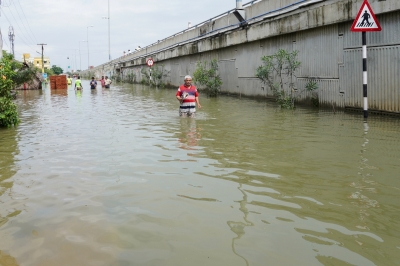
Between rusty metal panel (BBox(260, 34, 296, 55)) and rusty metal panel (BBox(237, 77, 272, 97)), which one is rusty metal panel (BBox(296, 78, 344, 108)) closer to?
rusty metal panel (BBox(260, 34, 296, 55))

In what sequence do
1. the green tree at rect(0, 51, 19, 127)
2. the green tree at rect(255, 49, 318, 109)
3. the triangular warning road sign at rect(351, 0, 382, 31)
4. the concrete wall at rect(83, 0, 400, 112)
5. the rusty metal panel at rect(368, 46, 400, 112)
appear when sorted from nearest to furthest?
the triangular warning road sign at rect(351, 0, 382, 31), the rusty metal panel at rect(368, 46, 400, 112), the concrete wall at rect(83, 0, 400, 112), the green tree at rect(0, 51, 19, 127), the green tree at rect(255, 49, 318, 109)

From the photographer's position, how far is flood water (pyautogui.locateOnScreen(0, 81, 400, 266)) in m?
3.61

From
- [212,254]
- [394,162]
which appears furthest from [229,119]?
[212,254]

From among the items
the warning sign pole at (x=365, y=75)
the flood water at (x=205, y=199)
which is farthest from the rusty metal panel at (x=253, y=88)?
the flood water at (x=205, y=199)

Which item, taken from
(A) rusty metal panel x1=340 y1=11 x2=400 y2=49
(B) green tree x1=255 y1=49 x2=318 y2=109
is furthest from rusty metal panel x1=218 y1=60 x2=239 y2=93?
(A) rusty metal panel x1=340 y1=11 x2=400 y2=49

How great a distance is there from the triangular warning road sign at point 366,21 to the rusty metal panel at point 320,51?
254 centimetres

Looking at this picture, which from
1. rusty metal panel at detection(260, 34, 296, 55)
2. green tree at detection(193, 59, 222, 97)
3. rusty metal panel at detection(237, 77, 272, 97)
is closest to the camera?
rusty metal panel at detection(260, 34, 296, 55)

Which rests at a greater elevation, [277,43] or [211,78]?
[277,43]

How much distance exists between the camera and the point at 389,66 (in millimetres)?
10992

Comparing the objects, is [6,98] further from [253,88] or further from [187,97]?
[253,88]

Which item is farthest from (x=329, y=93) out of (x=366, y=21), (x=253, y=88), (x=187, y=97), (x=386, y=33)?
(x=253, y=88)

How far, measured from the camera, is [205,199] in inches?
196

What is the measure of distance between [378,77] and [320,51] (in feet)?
9.76

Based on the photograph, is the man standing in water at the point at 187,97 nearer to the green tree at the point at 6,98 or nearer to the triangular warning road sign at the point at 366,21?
the green tree at the point at 6,98
